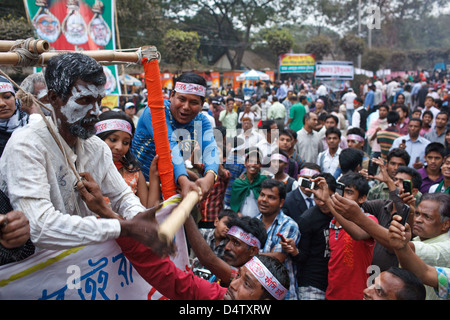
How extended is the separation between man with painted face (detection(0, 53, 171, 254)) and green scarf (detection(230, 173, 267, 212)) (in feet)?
8.95

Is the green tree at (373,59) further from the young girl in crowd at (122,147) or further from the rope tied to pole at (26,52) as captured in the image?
the rope tied to pole at (26,52)

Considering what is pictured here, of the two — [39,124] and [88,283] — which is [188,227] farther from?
[39,124]

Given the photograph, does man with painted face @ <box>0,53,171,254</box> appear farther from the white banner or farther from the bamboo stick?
the white banner

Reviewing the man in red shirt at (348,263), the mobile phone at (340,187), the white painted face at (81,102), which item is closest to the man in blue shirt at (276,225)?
the man in red shirt at (348,263)

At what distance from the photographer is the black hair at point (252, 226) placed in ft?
12.2

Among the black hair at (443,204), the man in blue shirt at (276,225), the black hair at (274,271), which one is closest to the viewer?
the black hair at (274,271)

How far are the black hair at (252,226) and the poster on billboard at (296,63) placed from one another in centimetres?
2439

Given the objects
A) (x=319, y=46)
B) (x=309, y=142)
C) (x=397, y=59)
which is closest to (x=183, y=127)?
(x=309, y=142)

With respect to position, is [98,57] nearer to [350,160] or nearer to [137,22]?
[350,160]

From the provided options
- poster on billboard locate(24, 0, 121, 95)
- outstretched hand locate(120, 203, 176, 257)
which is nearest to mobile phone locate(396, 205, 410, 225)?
outstretched hand locate(120, 203, 176, 257)

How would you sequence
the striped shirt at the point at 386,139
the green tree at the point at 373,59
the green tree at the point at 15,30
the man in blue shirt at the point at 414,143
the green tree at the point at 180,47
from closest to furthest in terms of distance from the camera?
the man in blue shirt at the point at 414,143, the striped shirt at the point at 386,139, the green tree at the point at 15,30, the green tree at the point at 180,47, the green tree at the point at 373,59

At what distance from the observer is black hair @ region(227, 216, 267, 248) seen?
12.2 feet

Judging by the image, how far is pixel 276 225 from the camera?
4.08 metres

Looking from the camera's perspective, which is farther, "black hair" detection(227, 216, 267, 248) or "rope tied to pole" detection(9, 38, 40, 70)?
"black hair" detection(227, 216, 267, 248)
